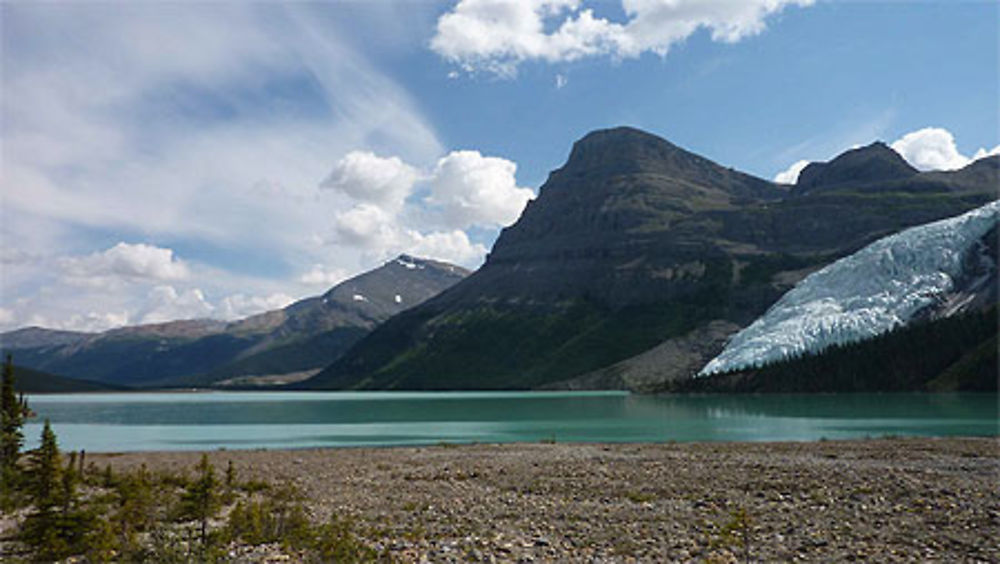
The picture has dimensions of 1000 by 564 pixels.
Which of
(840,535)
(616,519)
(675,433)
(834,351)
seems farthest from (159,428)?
(834,351)

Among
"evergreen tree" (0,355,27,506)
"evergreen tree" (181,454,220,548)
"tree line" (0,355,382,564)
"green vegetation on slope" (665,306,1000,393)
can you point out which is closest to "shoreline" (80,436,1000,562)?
"tree line" (0,355,382,564)

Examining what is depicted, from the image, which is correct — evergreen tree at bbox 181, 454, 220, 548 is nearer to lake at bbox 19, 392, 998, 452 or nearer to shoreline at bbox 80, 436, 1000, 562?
shoreline at bbox 80, 436, 1000, 562

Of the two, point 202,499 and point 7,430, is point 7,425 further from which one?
point 202,499

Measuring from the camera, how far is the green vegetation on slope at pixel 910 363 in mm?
152250

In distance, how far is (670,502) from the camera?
99.9 ft

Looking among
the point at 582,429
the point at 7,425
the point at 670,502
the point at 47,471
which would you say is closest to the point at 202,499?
the point at 47,471

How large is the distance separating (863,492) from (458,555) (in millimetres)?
18802

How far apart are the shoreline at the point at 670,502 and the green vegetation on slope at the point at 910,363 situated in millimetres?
119551

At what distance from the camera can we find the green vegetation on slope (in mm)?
152250

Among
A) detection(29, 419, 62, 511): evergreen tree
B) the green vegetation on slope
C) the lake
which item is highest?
the green vegetation on slope

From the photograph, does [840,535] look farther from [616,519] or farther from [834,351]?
[834,351]

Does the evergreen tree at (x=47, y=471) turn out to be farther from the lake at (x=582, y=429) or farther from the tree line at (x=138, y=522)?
the lake at (x=582, y=429)

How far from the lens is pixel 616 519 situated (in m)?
27.2

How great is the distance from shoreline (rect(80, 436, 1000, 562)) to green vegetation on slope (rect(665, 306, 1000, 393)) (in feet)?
392
